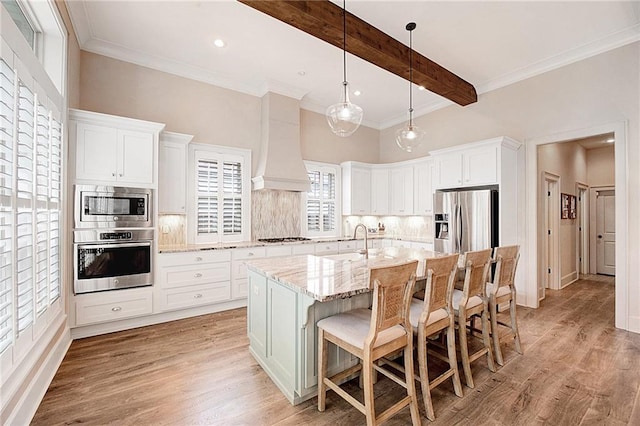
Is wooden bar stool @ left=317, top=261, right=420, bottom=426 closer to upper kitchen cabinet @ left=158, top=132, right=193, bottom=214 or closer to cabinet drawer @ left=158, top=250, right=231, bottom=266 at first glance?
cabinet drawer @ left=158, top=250, right=231, bottom=266

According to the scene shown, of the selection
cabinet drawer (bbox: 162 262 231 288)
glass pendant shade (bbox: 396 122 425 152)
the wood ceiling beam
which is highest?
the wood ceiling beam

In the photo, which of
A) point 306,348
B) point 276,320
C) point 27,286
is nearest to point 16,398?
point 27,286

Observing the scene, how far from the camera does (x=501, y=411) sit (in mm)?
2018

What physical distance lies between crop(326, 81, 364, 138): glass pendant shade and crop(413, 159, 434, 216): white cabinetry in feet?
9.77

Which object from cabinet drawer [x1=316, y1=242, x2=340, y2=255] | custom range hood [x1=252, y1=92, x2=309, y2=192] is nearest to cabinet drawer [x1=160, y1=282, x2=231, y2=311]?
cabinet drawer [x1=316, y1=242, x2=340, y2=255]

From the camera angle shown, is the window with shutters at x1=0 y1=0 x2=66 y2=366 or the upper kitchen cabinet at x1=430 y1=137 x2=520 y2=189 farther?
the upper kitchen cabinet at x1=430 y1=137 x2=520 y2=189

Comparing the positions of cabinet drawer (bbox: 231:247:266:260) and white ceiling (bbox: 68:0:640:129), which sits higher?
white ceiling (bbox: 68:0:640:129)

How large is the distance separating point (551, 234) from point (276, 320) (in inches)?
213

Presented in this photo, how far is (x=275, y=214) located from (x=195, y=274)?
1773 mm

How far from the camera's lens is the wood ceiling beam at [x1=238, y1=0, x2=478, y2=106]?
2668 mm

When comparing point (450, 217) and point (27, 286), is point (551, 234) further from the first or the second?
point (27, 286)

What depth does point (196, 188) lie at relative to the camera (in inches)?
173

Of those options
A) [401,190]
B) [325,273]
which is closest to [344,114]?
[325,273]

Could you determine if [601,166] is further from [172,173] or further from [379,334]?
[172,173]
